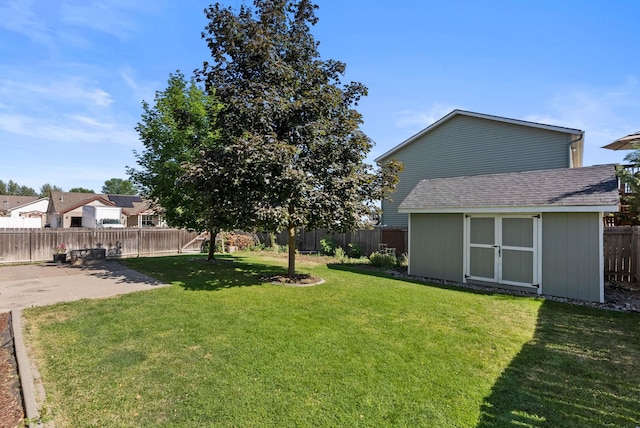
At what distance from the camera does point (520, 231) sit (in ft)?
27.9

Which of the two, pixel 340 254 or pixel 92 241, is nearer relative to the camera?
pixel 340 254

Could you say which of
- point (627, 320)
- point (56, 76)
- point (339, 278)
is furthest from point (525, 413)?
point (56, 76)

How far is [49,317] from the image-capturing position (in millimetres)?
5672

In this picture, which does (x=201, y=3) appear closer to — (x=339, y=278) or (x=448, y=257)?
(x=339, y=278)

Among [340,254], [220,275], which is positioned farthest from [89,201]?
[220,275]

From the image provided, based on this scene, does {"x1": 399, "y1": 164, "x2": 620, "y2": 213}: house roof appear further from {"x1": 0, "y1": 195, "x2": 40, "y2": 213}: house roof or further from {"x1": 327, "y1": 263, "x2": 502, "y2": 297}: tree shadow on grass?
{"x1": 0, "y1": 195, "x2": 40, "y2": 213}: house roof

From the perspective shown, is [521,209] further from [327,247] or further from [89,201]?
[89,201]

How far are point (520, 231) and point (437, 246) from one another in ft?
7.77

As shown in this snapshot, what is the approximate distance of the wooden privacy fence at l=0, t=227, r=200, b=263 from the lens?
13.5m

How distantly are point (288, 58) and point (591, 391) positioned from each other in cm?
919

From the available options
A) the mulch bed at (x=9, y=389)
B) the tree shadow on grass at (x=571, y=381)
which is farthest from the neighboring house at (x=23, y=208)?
the tree shadow on grass at (x=571, y=381)

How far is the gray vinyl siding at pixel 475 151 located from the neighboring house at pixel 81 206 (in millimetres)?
26326

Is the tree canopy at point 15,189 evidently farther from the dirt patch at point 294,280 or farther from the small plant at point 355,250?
the dirt patch at point 294,280

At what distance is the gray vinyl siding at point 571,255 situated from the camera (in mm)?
7438
